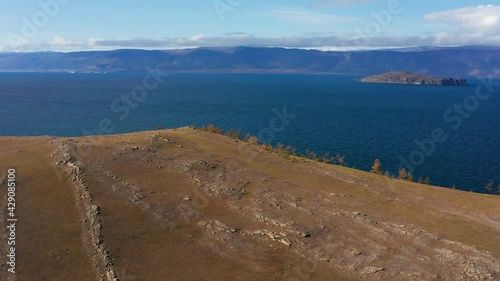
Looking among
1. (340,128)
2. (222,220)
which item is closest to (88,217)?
(222,220)

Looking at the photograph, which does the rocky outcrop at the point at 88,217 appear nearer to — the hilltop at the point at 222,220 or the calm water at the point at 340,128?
the hilltop at the point at 222,220

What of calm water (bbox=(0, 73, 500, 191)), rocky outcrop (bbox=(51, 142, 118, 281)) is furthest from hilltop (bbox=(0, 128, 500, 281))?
calm water (bbox=(0, 73, 500, 191))

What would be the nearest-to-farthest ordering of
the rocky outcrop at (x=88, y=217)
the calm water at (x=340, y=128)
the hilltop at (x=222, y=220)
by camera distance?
the rocky outcrop at (x=88, y=217), the hilltop at (x=222, y=220), the calm water at (x=340, y=128)

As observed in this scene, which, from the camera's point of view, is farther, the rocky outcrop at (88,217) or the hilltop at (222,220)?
the hilltop at (222,220)

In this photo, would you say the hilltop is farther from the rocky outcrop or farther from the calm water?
the calm water

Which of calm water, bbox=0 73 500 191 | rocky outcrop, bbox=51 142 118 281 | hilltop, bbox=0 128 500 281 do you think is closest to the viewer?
rocky outcrop, bbox=51 142 118 281

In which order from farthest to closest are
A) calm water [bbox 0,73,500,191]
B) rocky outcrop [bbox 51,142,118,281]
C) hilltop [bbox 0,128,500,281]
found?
1. calm water [bbox 0,73,500,191]
2. hilltop [bbox 0,128,500,281]
3. rocky outcrop [bbox 51,142,118,281]

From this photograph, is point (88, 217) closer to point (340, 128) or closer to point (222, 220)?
point (222, 220)

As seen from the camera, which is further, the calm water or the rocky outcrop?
the calm water

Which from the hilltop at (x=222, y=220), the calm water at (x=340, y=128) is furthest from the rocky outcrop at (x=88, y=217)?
the calm water at (x=340, y=128)
